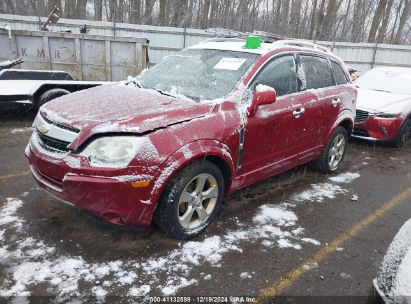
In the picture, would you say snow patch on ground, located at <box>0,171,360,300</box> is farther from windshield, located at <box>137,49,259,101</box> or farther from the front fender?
windshield, located at <box>137,49,259,101</box>

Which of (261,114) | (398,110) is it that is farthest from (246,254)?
(398,110)

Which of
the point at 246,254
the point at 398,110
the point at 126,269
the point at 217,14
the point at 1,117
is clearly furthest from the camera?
the point at 217,14

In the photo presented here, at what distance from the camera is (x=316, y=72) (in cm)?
470

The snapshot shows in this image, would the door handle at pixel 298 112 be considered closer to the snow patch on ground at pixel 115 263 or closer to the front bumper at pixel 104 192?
the snow patch on ground at pixel 115 263

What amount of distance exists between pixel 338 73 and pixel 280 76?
5.14ft

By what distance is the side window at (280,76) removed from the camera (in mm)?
3873

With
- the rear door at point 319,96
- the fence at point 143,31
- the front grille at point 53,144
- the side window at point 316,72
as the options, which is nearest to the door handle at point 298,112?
the rear door at point 319,96

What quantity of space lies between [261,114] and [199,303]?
6.32ft

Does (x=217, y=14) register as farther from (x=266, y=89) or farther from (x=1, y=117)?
(x=266, y=89)

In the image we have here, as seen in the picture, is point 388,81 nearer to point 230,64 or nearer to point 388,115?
point 388,115

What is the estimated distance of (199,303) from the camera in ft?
8.79

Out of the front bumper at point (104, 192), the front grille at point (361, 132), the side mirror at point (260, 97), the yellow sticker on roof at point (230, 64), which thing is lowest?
the front grille at point (361, 132)

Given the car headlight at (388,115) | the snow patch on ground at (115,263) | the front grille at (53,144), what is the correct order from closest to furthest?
the snow patch on ground at (115,263), the front grille at (53,144), the car headlight at (388,115)

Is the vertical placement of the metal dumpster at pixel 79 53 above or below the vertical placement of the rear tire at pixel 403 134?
above
